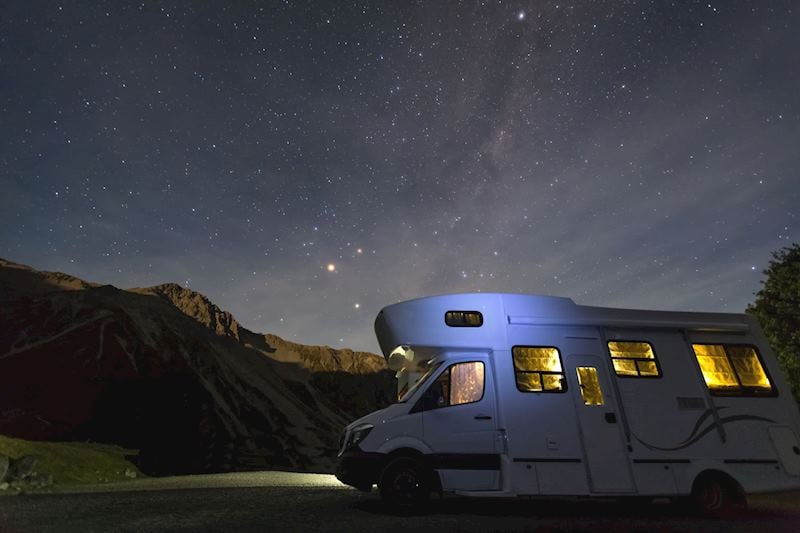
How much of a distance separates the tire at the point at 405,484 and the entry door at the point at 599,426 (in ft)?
8.44

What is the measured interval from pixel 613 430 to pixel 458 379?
2.57 meters

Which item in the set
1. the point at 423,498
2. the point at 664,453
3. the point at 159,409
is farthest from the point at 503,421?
the point at 159,409

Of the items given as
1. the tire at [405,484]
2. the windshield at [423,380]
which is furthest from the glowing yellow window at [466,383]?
the tire at [405,484]

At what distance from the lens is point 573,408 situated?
7527mm

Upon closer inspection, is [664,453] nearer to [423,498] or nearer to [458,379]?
[458,379]

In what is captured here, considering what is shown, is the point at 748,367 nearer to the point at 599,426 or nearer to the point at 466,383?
the point at 599,426

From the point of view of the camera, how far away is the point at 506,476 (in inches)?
278

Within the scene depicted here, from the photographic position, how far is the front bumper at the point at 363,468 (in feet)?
23.1

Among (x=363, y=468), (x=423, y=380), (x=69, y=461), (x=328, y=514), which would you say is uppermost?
(x=423, y=380)

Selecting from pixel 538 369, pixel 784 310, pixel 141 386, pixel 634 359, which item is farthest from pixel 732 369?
pixel 141 386

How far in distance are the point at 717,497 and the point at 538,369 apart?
3.33 meters

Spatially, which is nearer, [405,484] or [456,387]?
[405,484]

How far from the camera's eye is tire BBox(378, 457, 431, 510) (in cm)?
696

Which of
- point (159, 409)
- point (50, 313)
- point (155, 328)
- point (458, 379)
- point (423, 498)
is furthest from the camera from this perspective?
point (155, 328)
